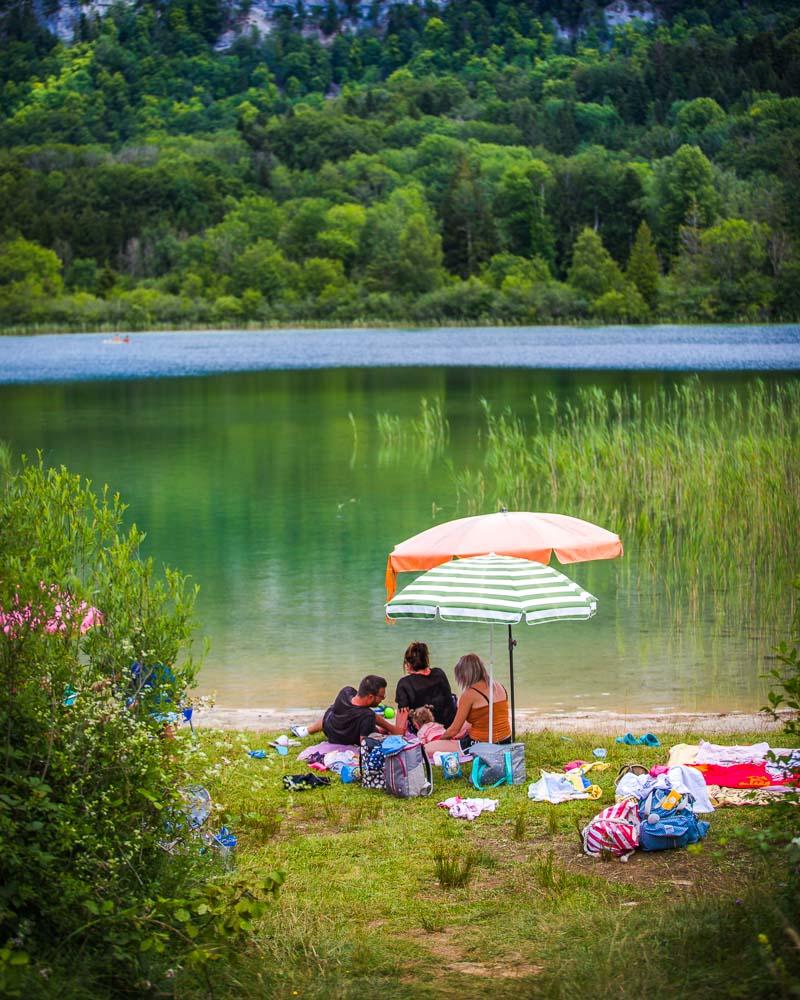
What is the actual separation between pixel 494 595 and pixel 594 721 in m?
2.15

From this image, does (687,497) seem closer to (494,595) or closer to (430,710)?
(430,710)

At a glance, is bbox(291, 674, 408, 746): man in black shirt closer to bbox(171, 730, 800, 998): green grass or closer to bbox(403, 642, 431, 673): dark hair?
bbox(403, 642, 431, 673): dark hair

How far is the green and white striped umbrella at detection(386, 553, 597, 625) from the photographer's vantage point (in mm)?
7805

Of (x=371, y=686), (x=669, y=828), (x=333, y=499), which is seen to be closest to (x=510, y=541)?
(x=371, y=686)

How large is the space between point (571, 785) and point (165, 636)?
2827 mm

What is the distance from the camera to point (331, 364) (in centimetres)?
6072

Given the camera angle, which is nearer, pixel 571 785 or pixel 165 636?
pixel 165 636

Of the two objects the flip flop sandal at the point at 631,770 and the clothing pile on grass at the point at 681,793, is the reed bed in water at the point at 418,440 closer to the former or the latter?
the clothing pile on grass at the point at 681,793

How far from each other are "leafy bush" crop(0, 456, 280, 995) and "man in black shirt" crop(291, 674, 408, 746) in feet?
10.3

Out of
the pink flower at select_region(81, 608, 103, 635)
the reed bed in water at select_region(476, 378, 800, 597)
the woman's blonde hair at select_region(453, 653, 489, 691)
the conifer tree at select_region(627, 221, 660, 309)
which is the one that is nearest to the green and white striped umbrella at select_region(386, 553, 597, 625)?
the woman's blonde hair at select_region(453, 653, 489, 691)

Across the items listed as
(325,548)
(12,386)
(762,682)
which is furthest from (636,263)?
(762,682)

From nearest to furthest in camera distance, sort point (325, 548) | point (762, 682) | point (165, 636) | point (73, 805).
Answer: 1. point (73, 805)
2. point (165, 636)
3. point (762, 682)
4. point (325, 548)

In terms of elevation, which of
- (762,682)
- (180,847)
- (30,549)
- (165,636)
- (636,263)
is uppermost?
(636,263)

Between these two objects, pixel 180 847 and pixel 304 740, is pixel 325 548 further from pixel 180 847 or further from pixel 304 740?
pixel 180 847
